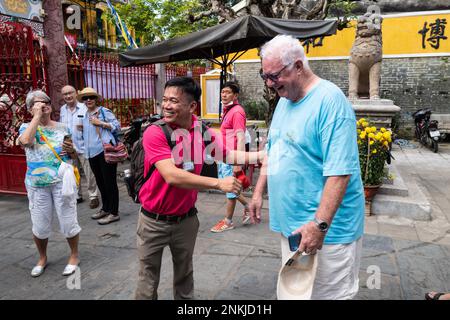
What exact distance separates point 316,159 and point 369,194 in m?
3.34

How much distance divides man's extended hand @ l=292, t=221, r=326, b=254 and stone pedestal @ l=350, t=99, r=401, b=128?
5.31 metres

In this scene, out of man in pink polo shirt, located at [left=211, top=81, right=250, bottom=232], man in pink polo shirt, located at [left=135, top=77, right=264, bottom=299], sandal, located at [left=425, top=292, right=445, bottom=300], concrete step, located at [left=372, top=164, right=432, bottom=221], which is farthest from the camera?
concrete step, located at [left=372, top=164, right=432, bottom=221]

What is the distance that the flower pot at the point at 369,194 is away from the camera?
472 centimetres

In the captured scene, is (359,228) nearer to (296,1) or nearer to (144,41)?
(296,1)

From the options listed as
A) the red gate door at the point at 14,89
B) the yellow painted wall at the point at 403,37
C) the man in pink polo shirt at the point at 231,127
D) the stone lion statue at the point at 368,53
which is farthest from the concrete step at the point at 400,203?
the yellow painted wall at the point at 403,37

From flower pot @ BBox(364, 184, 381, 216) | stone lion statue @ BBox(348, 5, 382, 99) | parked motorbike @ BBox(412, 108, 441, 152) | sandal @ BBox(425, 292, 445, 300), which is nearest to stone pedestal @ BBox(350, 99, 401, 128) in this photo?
stone lion statue @ BBox(348, 5, 382, 99)

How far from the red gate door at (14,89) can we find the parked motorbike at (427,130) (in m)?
10.2

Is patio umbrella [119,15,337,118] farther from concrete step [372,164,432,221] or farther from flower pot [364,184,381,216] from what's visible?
concrete step [372,164,432,221]

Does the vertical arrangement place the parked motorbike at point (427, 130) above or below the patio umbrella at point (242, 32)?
below

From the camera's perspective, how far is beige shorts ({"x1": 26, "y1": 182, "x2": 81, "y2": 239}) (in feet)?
10.7

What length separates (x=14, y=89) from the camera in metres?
5.70

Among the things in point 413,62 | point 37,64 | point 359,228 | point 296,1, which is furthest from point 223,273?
point 413,62

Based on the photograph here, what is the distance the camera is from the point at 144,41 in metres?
19.1

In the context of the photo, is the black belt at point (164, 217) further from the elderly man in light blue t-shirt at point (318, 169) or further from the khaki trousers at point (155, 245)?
the elderly man in light blue t-shirt at point (318, 169)
